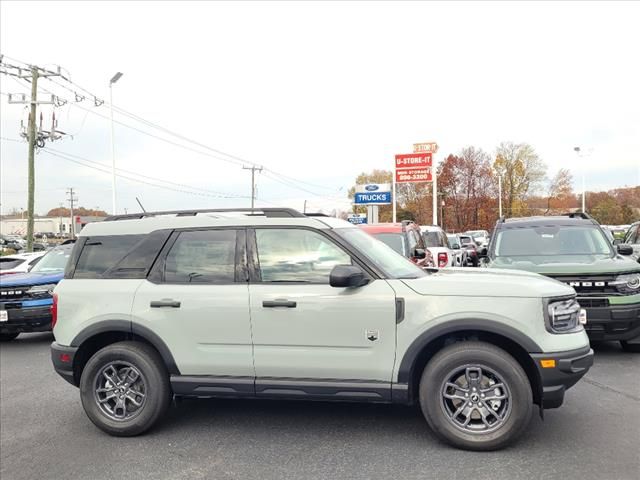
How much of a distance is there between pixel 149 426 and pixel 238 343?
112cm

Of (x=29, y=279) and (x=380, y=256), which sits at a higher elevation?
(x=380, y=256)

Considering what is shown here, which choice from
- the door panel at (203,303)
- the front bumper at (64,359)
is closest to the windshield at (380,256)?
the door panel at (203,303)

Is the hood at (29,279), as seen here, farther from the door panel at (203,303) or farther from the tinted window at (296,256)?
the tinted window at (296,256)

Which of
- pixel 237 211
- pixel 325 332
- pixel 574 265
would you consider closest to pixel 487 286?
pixel 325 332

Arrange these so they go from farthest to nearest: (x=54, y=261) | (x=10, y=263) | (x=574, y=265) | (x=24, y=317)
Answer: (x=10, y=263), (x=54, y=261), (x=24, y=317), (x=574, y=265)

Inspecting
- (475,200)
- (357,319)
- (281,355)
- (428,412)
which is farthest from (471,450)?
(475,200)

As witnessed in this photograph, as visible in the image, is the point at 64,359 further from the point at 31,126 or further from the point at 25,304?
the point at 31,126

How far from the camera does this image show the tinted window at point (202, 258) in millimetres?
4449

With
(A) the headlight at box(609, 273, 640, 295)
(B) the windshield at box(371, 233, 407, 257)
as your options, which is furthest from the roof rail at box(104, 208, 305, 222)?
(B) the windshield at box(371, 233, 407, 257)

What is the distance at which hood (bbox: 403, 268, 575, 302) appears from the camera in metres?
3.92

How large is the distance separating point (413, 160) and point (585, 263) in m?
A: 33.0

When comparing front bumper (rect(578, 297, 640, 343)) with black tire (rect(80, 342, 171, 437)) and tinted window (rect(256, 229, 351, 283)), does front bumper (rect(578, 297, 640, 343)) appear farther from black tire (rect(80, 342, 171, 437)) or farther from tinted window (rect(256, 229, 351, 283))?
black tire (rect(80, 342, 171, 437))

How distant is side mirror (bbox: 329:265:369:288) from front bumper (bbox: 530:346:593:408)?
54.8 inches

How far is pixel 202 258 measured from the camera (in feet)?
14.9
